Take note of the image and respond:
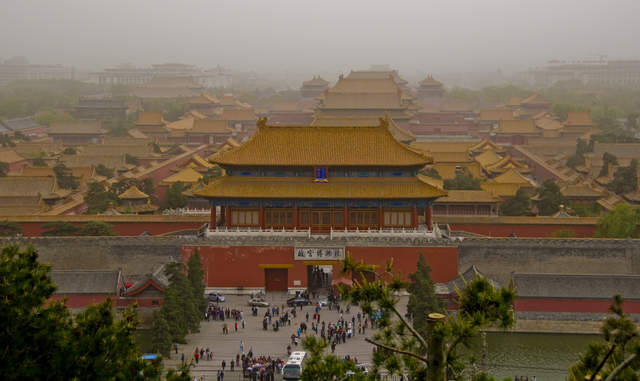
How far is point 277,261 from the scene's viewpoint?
33344 millimetres

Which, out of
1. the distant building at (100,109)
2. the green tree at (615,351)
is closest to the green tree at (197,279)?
the green tree at (615,351)

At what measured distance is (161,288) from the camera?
97.1ft

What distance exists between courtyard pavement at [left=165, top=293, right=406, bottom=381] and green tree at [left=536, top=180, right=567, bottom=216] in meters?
13.9

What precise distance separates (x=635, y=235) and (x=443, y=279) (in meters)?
10.7

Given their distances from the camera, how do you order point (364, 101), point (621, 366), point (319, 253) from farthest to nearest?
point (364, 101) → point (319, 253) → point (621, 366)

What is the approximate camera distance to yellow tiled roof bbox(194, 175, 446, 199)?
33.3 meters

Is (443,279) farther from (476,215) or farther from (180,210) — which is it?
(180,210)

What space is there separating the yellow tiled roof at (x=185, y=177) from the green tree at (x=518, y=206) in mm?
21277

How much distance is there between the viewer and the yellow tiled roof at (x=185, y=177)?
50219 mm

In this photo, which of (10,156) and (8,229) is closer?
(8,229)

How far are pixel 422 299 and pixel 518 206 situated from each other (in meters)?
16.1

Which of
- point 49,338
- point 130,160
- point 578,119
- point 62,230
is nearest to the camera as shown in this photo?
point 49,338

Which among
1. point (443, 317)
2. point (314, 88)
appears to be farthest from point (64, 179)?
point (314, 88)

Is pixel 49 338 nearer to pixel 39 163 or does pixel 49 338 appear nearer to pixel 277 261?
pixel 277 261
